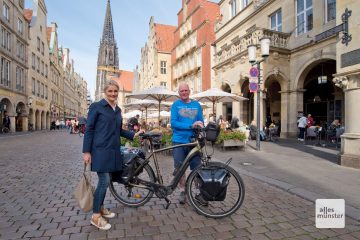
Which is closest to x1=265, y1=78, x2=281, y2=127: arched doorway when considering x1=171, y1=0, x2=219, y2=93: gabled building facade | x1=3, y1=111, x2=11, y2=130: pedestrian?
x1=171, y1=0, x2=219, y2=93: gabled building facade

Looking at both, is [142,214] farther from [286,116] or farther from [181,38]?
[181,38]

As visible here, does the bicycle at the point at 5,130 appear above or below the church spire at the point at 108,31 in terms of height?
below

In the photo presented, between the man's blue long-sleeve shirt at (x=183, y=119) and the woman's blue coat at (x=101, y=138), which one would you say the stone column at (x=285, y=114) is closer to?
the man's blue long-sleeve shirt at (x=183, y=119)

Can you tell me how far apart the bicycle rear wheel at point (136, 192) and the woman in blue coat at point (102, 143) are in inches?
21.3

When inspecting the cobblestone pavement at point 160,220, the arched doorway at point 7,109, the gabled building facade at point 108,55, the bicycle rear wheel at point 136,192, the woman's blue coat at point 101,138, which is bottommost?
the cobblestone pavement at point 160,220

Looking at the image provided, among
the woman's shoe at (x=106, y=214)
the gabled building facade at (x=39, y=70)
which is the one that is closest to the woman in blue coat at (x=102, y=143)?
the woman's shoe at (x=106, y=214)

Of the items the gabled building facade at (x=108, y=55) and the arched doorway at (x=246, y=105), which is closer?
the arched doorway at (x=246, y=105)

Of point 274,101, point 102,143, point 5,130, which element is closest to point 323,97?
point 274,101

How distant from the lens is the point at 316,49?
567 inches

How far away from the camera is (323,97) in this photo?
17547 mm

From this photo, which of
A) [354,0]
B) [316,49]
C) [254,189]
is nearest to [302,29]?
[316,49]

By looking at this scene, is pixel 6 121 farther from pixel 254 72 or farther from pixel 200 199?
pixel 200 199

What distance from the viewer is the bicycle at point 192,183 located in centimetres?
356

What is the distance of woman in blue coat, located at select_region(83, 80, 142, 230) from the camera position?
325cm
